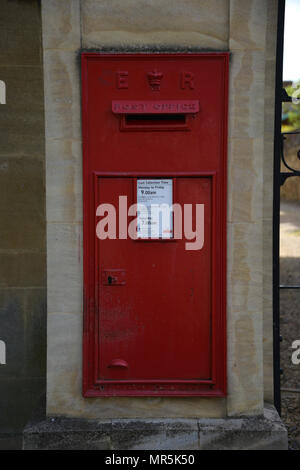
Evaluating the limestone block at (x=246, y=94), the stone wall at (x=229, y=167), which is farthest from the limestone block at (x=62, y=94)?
the limestone block at (x=246, y=94)

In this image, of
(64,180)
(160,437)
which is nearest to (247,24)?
(64,180)

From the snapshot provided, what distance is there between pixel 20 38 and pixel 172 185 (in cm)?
157

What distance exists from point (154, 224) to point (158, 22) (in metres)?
1.31

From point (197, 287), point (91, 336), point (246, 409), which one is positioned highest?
point (197, 287)

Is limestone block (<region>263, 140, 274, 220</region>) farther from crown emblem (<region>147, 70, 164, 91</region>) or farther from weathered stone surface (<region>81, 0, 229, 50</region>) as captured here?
crown emblem (<region>147, 70, 164, 91</region>)

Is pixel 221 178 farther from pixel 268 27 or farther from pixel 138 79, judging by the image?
pixel 268 27

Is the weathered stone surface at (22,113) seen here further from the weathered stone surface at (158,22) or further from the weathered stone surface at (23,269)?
the weathered stone surface at (23,269)

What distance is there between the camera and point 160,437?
2.72 metres

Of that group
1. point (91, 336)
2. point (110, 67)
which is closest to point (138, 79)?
point (110, 67)

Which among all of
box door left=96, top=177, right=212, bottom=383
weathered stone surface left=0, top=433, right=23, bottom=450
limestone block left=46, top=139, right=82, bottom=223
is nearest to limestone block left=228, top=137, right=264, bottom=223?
box door left=96, top=177, right=212, bottom=383

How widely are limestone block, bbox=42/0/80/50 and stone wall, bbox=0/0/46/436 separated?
332 millimetres

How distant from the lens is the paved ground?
12.2 feet

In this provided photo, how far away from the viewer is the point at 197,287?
2.78 meters

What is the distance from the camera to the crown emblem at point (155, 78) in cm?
271
